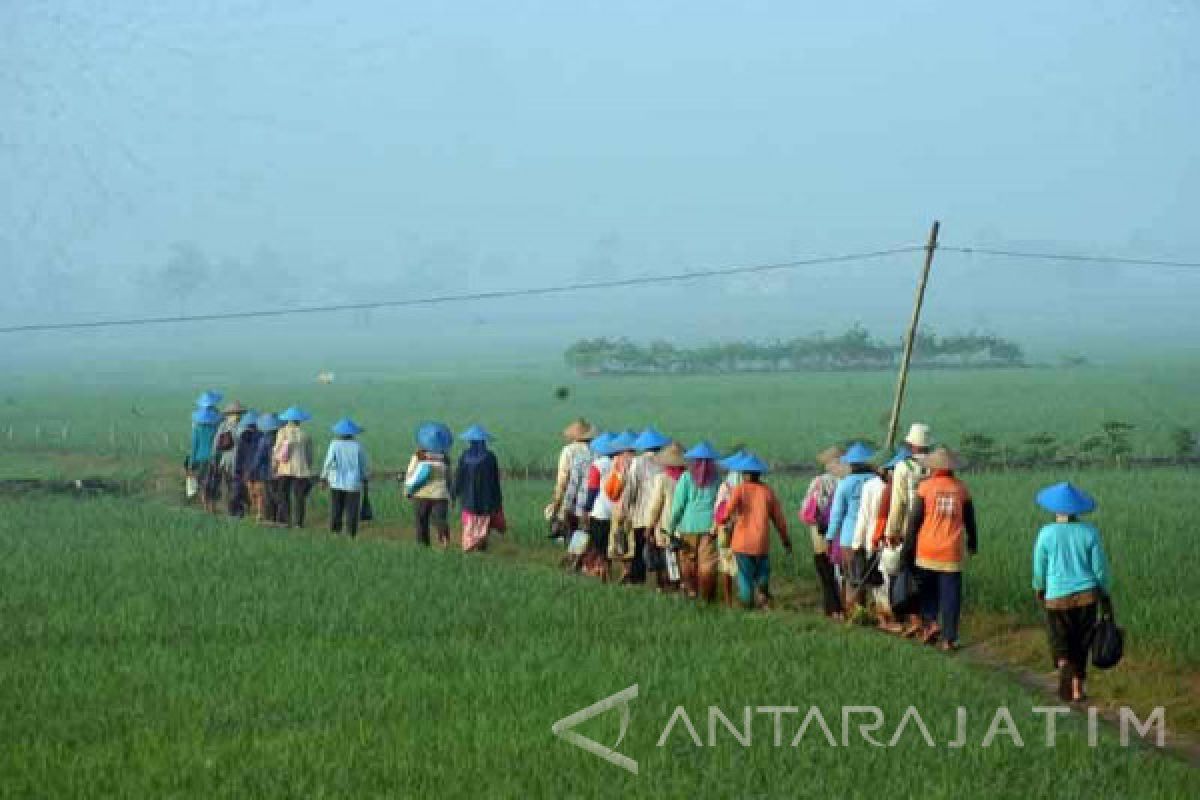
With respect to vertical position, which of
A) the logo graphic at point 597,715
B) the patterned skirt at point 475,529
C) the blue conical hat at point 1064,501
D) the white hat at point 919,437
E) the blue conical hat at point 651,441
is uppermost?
the white hat at point 919,437

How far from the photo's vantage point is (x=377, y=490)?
27.2 meters

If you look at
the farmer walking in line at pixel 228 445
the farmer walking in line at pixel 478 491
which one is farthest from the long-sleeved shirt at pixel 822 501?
the farmer walking in line at pixel 228 445

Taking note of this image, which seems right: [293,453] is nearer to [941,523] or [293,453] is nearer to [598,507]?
[598,507]

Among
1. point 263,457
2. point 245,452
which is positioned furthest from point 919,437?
point 245,452

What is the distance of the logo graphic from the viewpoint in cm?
1004

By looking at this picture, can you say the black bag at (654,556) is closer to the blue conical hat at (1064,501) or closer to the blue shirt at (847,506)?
the blue shirt at (847,506)

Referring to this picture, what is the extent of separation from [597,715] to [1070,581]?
11.3ft

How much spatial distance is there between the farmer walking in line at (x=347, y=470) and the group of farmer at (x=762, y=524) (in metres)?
0.02

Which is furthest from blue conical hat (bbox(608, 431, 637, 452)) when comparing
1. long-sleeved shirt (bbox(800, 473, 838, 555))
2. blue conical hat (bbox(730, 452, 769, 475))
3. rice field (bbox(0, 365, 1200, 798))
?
long-sleeved shirt (bbox(800, 473, 838, 555))

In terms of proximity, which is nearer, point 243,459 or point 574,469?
point 574,469

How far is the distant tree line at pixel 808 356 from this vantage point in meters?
74.4

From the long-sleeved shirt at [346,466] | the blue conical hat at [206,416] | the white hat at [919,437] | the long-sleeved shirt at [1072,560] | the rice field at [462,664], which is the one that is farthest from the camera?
the blue conical hat at [206,416]

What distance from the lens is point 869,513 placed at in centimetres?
1475

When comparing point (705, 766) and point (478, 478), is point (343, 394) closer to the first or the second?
point (478, 478)
